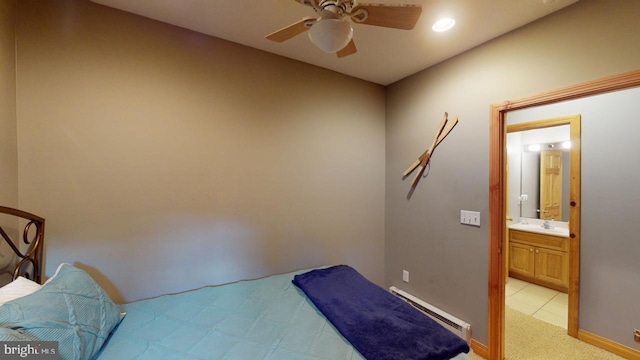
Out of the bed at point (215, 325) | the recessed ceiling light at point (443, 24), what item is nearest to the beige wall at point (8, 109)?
the bed at point (215, 325)

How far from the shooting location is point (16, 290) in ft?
3.78

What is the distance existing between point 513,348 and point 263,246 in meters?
2.44

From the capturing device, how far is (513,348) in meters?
2.14

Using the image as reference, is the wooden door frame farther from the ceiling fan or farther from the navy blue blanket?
the ceiling fan

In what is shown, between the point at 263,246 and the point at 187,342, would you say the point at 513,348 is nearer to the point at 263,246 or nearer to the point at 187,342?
the point at 263,246

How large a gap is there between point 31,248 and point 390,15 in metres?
2.47

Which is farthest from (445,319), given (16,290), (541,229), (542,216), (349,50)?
(16,290)

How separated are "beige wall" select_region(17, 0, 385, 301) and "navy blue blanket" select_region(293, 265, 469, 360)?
65 cm

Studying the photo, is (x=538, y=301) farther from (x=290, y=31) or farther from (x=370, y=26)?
(x=290, y=31)

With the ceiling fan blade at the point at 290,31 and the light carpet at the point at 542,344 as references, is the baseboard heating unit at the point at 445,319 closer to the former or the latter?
the light carpet at the point at 542,344

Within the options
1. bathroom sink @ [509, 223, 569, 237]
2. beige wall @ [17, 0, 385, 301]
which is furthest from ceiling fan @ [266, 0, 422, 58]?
bathroom sink @ [509, 223, 569, 237]

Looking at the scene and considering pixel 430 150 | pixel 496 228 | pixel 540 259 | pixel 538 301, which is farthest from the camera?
pixel 540 259

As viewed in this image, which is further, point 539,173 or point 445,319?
point 539,173

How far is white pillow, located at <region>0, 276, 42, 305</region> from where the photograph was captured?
1085 mm
